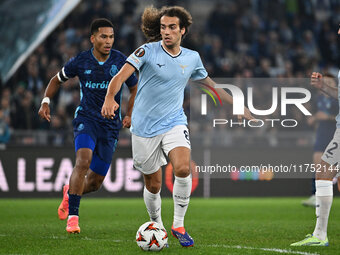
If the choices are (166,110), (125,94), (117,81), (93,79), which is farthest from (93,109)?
(125,94)

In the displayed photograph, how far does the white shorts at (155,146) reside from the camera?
666cm

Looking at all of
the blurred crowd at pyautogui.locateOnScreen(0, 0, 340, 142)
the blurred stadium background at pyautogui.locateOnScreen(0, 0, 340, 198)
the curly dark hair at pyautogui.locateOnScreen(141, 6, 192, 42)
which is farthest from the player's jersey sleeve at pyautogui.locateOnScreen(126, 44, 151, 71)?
the blurred crowd at pyautogui.locateOnScreen(0, 0, 340, 142)

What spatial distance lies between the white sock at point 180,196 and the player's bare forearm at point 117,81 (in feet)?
3.59

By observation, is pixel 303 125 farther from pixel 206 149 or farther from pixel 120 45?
pixel 120 45

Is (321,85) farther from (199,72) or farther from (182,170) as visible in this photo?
(182,170)

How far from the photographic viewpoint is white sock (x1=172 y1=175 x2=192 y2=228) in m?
6.63

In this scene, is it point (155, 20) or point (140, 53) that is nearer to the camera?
point (140, 53)

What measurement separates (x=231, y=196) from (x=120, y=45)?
5.97 metres

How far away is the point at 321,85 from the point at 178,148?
164 centimetres

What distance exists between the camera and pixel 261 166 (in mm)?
15078

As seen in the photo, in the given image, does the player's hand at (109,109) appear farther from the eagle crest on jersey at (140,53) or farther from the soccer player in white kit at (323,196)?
the soccer player in white kit at (323,196)

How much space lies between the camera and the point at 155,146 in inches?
266

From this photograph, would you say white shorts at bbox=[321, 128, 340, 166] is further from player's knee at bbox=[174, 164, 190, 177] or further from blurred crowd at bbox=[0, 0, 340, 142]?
blurred crowd at bbox=[0, 0, 340, 142]

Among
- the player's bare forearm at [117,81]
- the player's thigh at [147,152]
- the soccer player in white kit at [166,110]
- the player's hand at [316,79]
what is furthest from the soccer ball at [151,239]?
the player's hand at [316,79]
